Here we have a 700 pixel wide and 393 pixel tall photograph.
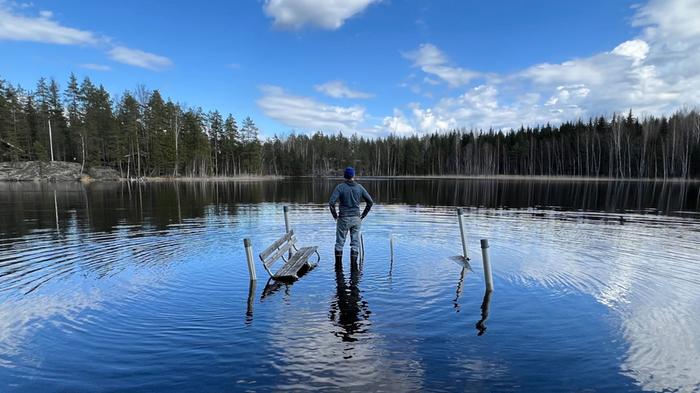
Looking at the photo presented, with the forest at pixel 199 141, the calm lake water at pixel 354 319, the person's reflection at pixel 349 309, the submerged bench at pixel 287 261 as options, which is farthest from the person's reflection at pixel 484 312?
the forest at pixel 199 141

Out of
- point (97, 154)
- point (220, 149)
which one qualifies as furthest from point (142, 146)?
point (220, 149)

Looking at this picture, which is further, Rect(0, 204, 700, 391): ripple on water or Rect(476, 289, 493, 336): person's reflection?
Rect(476, 289, 493, 336): person's reflection

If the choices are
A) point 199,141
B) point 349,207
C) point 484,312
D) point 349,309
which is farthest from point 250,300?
point 199,141

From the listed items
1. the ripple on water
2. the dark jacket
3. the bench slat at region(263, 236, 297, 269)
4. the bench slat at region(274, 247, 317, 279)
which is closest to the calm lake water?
the ripple on water

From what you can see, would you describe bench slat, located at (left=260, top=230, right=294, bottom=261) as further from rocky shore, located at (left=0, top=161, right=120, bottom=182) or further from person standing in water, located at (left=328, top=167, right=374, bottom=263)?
rocky shore, located at (left=0, top=161, right=120, bottom=182)

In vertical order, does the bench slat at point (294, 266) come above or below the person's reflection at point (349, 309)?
above

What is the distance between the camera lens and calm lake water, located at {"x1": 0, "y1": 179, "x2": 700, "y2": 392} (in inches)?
250

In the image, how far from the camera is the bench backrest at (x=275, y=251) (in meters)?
11.6

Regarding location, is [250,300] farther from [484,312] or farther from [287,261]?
[484,312]

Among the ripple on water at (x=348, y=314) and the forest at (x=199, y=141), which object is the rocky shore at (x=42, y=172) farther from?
the ripple on water at (x=348, y=314)

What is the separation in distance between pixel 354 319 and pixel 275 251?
17.3 ft

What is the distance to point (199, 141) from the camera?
9875 cm

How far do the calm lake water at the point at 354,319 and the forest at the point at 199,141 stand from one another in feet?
272

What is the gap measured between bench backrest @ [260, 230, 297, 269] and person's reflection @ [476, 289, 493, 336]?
20.4 feet
